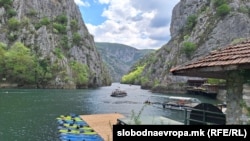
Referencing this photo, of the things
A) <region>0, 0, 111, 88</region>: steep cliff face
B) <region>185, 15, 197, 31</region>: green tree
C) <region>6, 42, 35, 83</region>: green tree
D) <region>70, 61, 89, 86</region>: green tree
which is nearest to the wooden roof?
<region>6, 42, 35, 83</region>: green tree

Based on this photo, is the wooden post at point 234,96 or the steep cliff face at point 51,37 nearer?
the wooden post at point 234,96

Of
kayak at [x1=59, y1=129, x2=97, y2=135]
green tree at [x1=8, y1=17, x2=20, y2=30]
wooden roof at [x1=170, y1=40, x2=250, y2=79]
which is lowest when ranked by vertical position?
kayak at [x1=59, y1=129, x2=97, y2=135]

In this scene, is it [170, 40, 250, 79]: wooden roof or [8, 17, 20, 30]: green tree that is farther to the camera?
[8, 17, 20, 30]: green tree

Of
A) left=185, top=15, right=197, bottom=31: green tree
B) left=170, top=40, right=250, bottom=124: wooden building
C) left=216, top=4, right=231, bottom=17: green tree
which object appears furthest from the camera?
left=185, top=15, right=197, bottom=31: green tree

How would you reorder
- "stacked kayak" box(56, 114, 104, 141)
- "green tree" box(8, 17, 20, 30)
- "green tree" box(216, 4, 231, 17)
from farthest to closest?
"green tree" box(8, 17, 20, 30)
"green tree" box(216, 4, 231, 17)
"stacked kayak" box(56, 114, 104, 141)

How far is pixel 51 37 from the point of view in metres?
168

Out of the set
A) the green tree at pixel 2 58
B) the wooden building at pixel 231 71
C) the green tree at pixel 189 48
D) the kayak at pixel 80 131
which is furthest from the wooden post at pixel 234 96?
the green tree at pixel 2 58

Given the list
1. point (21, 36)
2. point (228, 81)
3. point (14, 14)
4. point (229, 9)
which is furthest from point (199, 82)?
point (228, 81)

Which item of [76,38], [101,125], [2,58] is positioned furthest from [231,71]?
[76,38]

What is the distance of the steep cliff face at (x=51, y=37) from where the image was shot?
158500mm

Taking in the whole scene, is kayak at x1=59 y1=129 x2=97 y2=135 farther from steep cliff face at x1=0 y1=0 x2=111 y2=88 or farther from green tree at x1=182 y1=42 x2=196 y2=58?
steep cliff face at x1=0 y1=0 x2=111 y2=88

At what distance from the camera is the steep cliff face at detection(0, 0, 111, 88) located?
158500 millimetres

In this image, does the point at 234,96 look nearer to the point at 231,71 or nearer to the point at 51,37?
the point at 231,71

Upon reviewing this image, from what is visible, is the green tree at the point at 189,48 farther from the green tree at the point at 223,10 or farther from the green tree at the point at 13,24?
the green tree at the point at 13,24
